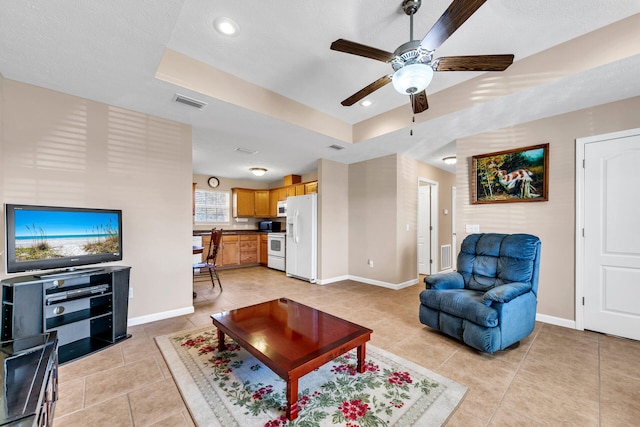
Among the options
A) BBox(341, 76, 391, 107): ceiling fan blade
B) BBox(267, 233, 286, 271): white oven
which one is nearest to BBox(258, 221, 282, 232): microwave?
BBox(267, 233, 286, 271): white oven

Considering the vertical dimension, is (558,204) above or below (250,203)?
below

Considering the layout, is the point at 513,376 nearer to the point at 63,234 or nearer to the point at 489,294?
the point at 489,294

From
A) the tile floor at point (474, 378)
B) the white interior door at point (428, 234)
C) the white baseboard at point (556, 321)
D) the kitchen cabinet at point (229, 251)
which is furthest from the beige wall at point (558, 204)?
the kitchen cabinet at point (229, 251)

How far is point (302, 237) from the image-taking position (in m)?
5.14

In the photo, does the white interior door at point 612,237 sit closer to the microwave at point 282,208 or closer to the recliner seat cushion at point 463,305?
the recliner seat cushion at point 463,305

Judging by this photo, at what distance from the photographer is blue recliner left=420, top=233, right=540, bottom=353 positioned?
218cm

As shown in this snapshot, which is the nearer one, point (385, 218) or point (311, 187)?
point (385, 218)

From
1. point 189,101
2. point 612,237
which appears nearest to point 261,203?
point 189,101

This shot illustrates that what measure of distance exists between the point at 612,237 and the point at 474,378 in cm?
224

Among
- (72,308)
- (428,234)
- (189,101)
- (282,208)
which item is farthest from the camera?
(282,208)

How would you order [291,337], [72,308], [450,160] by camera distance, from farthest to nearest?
[450,160] → [72,308] → [291,337]

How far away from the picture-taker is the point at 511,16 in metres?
1.94

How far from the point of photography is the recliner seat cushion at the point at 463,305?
7.08ft

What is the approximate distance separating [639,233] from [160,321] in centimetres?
515
